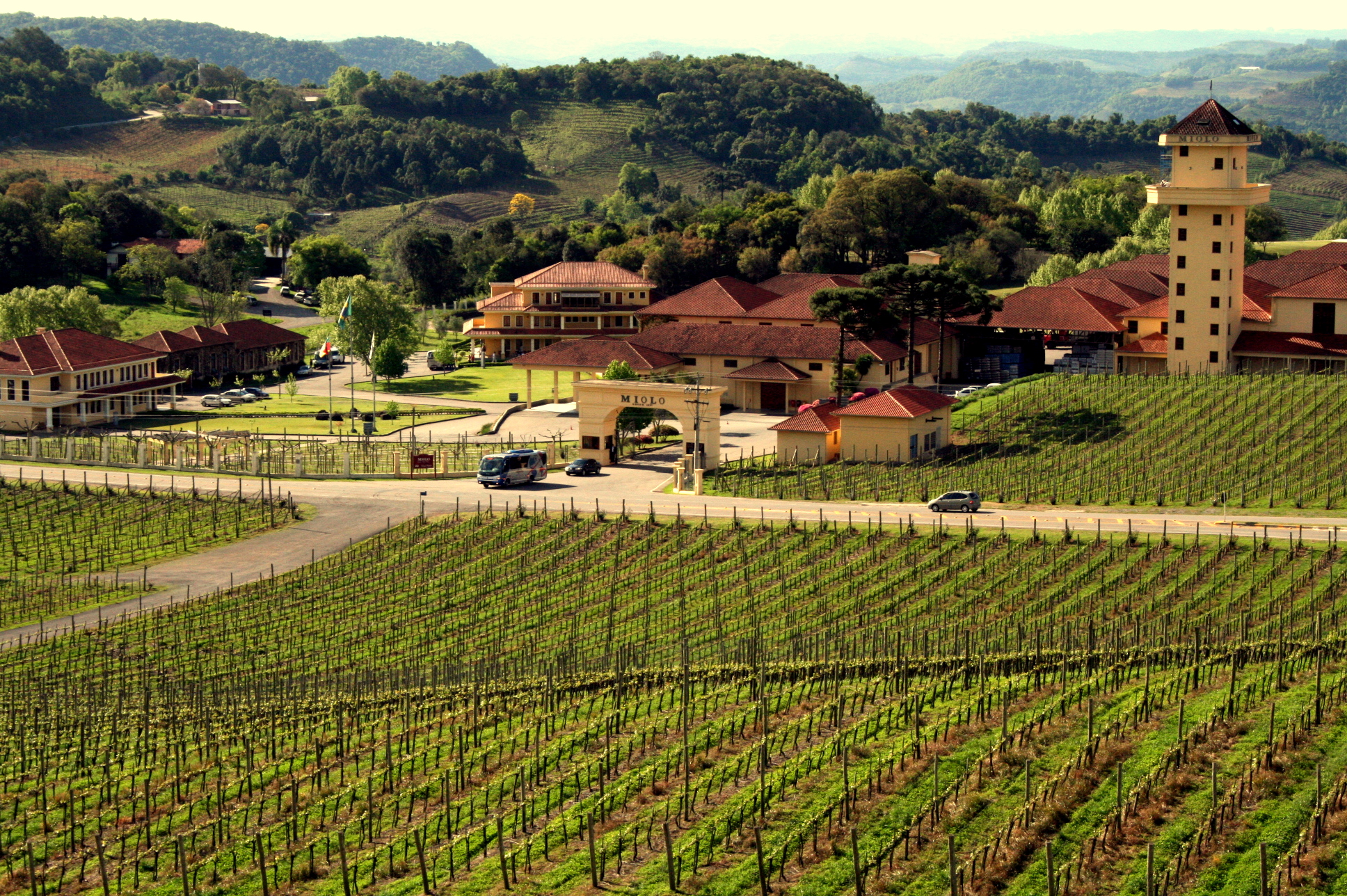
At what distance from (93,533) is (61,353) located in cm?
4079

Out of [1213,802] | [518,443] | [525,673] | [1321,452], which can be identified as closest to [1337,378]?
[1321,452]

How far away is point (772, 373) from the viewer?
118438mm

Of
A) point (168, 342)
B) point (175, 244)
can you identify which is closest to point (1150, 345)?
point (168, 342)

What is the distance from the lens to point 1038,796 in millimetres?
39656

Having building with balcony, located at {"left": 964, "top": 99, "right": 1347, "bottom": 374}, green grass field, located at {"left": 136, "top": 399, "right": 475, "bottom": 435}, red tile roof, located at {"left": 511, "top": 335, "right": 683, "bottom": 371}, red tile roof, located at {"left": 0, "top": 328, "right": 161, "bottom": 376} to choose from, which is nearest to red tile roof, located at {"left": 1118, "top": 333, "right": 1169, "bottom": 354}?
building with balcony, located at {"left": 964, "top": 99, "right": 1347, "bottom": 374}

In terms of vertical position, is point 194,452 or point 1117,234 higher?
point 1117,234

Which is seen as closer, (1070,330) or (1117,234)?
(1070,330)

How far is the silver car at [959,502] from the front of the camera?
77.2 meters

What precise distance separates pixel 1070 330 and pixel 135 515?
6198 centimetres

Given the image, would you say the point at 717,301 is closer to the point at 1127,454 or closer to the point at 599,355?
the point at 599,355

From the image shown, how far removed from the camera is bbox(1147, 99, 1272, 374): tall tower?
103062 millimetres

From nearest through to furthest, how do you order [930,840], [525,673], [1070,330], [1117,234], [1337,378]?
[930,840], [525,673], [1337,378], [1070,330], [1117,234]

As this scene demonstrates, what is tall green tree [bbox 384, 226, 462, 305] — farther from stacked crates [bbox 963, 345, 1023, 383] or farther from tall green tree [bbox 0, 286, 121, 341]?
stacked crates [bbox 963, 345, 1023, 383]

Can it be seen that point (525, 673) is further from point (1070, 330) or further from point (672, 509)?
point (1070, 330)
